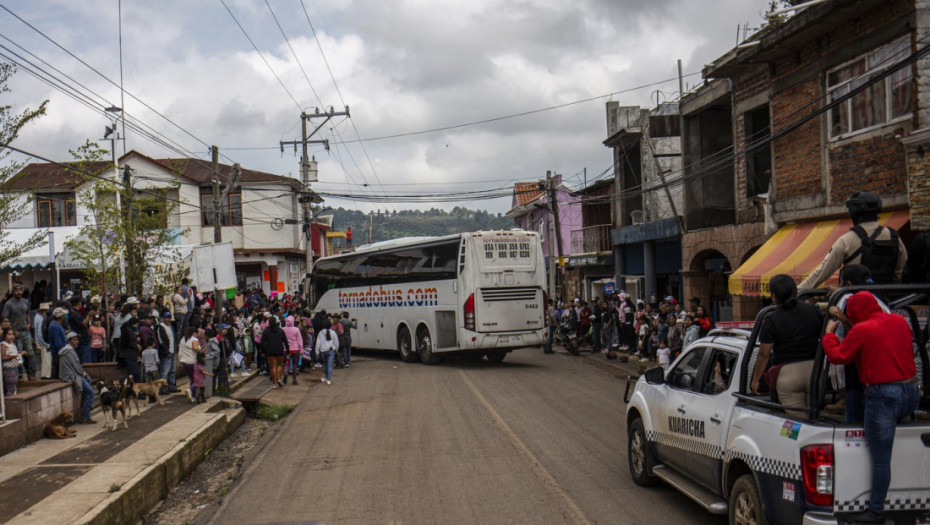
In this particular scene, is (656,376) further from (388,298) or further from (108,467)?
(388,298)

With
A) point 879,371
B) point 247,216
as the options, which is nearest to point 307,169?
point 247,216

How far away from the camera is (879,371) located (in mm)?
5059

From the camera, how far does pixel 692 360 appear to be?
25.2 ft

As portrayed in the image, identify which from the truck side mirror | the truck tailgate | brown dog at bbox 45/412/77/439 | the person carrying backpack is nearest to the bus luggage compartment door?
brown dog at bbox 45/412/77/439

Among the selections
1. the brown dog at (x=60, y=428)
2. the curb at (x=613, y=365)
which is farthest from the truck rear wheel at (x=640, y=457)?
the curb at (x=613, y=365)

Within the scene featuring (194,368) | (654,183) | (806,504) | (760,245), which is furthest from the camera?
(654,183)

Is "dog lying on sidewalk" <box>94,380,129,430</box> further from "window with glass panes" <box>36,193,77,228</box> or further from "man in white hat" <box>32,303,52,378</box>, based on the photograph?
"window with glass panes" <box>36,193,77,228</box>

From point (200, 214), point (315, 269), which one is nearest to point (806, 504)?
point (315, 269)

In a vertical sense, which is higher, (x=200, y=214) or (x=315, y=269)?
(x=200, y=214)

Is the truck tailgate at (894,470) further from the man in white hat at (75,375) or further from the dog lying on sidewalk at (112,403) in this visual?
the man in white hat at (75,375)

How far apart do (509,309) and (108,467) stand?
45.9ft

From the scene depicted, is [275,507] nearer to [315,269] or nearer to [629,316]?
[629,316]

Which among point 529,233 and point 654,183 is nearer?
point 529,233

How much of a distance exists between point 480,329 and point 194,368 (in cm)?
863
